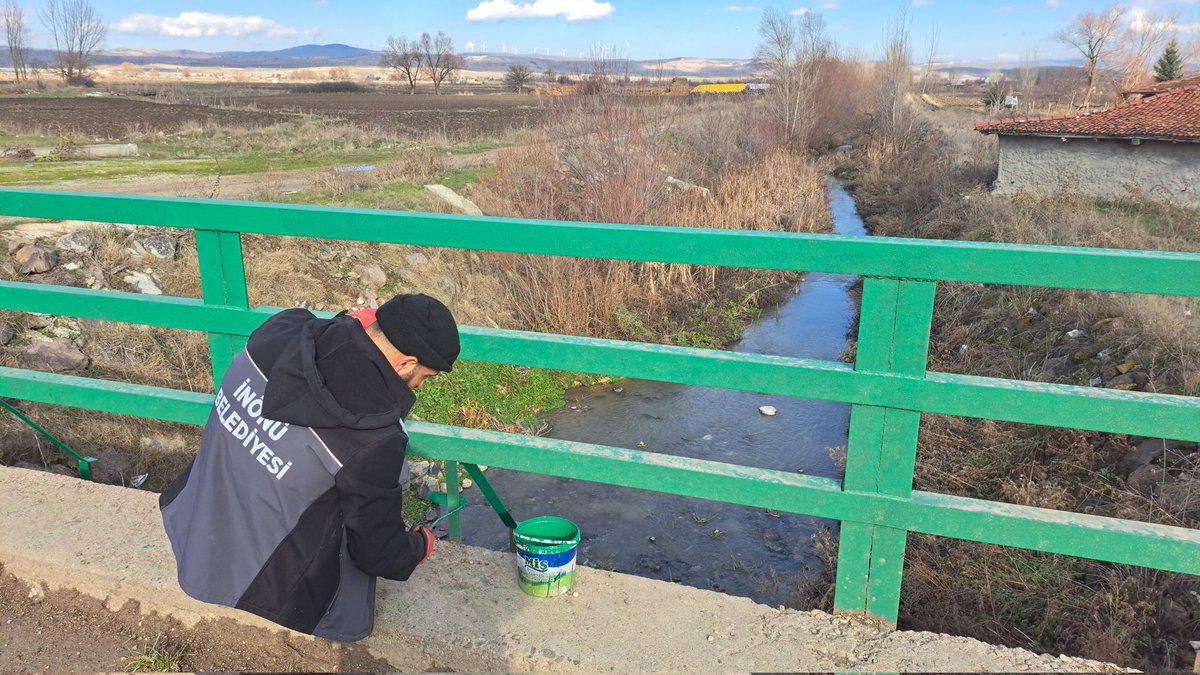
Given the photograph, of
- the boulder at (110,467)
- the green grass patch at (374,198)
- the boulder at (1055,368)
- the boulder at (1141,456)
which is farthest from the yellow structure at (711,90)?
the boulder at (110,467)

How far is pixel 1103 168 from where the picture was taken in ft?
73.3

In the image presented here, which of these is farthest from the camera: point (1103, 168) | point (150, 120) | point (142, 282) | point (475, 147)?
point (150, 120)

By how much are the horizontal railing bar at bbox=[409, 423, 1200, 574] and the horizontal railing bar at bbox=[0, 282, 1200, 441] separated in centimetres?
A: 28

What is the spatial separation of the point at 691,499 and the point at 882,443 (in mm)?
5377

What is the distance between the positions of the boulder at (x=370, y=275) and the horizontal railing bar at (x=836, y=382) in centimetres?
805

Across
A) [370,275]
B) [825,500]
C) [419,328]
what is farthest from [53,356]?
[825,500]

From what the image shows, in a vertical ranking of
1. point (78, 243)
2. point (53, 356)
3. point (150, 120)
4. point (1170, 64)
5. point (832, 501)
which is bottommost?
point (53, 356)

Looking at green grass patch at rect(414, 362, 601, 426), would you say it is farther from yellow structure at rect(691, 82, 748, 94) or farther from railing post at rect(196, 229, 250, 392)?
yellow structure at rect(691, 82, 748, 94)

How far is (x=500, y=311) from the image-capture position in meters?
11.7

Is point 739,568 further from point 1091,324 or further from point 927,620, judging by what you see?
point 1091,324

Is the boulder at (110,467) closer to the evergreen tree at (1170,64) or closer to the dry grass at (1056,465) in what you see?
the dry grass at (1056,465)

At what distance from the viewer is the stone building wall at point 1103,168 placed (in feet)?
69.2

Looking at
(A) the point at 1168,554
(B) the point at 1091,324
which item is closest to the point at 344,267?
(B) the point at 1091,324

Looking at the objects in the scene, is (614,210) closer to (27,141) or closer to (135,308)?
(135,308)
